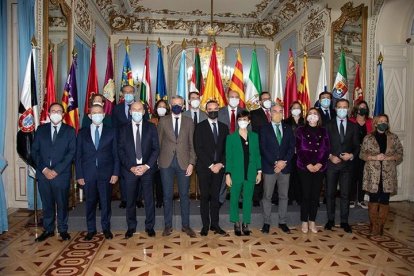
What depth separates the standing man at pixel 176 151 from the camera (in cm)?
373

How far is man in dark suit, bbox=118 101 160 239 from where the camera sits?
3.64m

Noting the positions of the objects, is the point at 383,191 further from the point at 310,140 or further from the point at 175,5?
the point at 175,5

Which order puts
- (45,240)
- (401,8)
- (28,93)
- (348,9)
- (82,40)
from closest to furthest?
(45,240) < (28,93) < (401,8) < (348,9) < (82,40)

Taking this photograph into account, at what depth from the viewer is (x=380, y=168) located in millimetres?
3838

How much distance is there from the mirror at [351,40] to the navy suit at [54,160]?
4.53m

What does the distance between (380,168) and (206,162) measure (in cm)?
199

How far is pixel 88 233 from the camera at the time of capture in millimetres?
3697

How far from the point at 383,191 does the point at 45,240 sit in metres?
3.77

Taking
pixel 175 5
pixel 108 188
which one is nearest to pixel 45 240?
pixel 108 188

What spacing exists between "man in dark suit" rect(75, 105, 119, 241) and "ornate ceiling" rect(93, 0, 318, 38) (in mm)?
4700

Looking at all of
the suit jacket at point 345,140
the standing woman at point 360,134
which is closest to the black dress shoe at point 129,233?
the suit jacket at point 345,140

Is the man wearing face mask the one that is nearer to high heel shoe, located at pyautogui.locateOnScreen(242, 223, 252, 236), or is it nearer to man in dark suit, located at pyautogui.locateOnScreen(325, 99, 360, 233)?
high heel shoe, located at pyautogui.locateOnScreen(242, 223, 252, 236)

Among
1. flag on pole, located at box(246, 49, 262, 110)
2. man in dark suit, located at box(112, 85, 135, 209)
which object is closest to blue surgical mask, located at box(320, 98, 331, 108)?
flag on pole, located at box(246, 49, 262, 110)

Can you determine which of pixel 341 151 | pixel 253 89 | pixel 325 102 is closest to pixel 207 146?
pixel 341 151
